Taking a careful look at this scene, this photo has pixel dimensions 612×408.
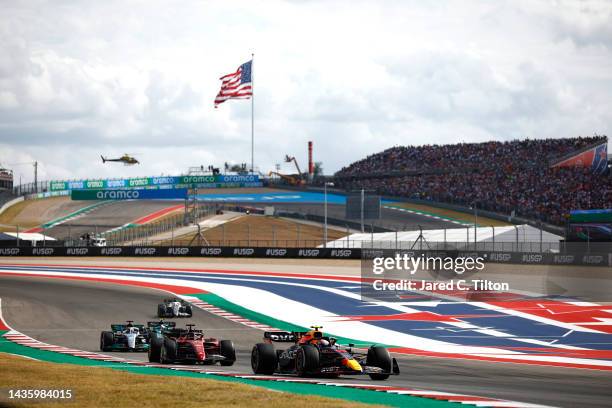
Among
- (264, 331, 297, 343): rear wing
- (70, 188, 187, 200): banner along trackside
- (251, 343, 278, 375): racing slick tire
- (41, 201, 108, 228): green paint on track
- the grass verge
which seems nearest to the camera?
the grass verge

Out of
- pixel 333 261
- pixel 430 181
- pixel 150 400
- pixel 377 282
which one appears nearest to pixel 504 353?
pixel 150 400

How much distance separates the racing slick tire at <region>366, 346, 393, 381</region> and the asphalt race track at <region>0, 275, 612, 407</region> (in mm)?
222

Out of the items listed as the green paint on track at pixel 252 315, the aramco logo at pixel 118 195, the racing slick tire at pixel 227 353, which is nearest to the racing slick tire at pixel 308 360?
the racing slick tire at pixel 227 353

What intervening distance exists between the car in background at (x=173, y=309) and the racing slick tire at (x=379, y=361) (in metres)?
16.3

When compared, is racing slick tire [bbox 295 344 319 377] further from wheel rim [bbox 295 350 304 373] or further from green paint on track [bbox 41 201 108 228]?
green paint on track [bbox 41 201 108 228]

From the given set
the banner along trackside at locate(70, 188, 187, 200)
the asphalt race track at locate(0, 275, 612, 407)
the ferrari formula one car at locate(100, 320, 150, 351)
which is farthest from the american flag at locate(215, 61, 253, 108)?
the ferrari formula one car at locate(100, 320, 150, 351)

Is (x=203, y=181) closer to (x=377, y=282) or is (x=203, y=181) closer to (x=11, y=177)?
(x=11, y=177)

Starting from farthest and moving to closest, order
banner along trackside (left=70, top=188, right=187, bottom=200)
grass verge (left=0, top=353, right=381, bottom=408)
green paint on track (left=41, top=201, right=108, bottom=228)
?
green paint on track (left=41, top=201, right=108, bottom=228), banner along trackside (left=70, top=188, right=187, bottom=200), grass verge (left=0, top=353, right=381, bottom=408)

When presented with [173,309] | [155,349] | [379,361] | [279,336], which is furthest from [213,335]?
[379,361]

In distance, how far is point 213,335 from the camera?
28547 millimetres

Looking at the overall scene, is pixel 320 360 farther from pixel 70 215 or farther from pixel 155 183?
pixel 155 183

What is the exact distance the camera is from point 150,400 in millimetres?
12836

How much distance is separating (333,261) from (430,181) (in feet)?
110

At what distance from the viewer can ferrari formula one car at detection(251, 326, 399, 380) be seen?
16984 mm
